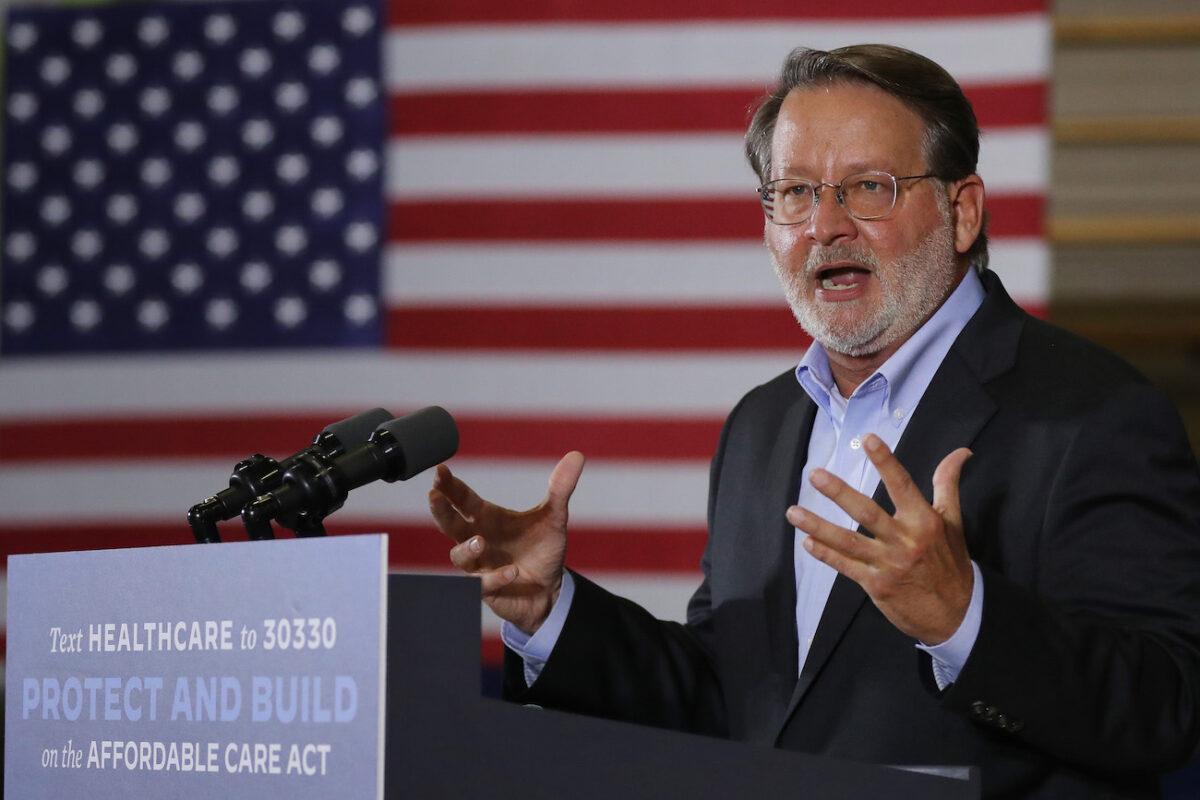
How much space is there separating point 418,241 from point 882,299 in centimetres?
215

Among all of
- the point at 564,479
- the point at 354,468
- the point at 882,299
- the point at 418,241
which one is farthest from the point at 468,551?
the point at 418,241

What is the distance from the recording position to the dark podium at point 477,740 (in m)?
1.11

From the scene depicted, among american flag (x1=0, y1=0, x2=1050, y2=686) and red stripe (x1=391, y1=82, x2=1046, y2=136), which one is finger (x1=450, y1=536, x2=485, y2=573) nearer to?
american flag (x1=0, y1=0, x2=1050, y2=686)

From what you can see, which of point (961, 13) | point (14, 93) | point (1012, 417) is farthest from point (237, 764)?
point (14, 93)

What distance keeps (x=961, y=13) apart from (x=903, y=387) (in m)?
2.08

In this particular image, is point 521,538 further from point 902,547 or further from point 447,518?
point 902,547

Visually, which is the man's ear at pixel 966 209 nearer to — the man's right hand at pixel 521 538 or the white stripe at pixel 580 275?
the man's right hand at pixel 521 538

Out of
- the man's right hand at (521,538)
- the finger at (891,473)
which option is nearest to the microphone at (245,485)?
the man's right hand at (521,538)

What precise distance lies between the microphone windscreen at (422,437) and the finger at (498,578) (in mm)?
253

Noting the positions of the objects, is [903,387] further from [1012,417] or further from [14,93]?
[14,93]

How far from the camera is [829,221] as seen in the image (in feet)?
6.38

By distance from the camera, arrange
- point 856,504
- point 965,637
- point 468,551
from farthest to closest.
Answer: point 468,551 < point 965,637 < point 856,504

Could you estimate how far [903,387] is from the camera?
6.29 ft

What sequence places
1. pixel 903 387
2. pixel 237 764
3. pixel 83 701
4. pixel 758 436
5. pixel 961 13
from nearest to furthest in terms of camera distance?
pixel 237 764
pixel 83 701
pixel 903 387
pixel 758 436
pixel 961 13
